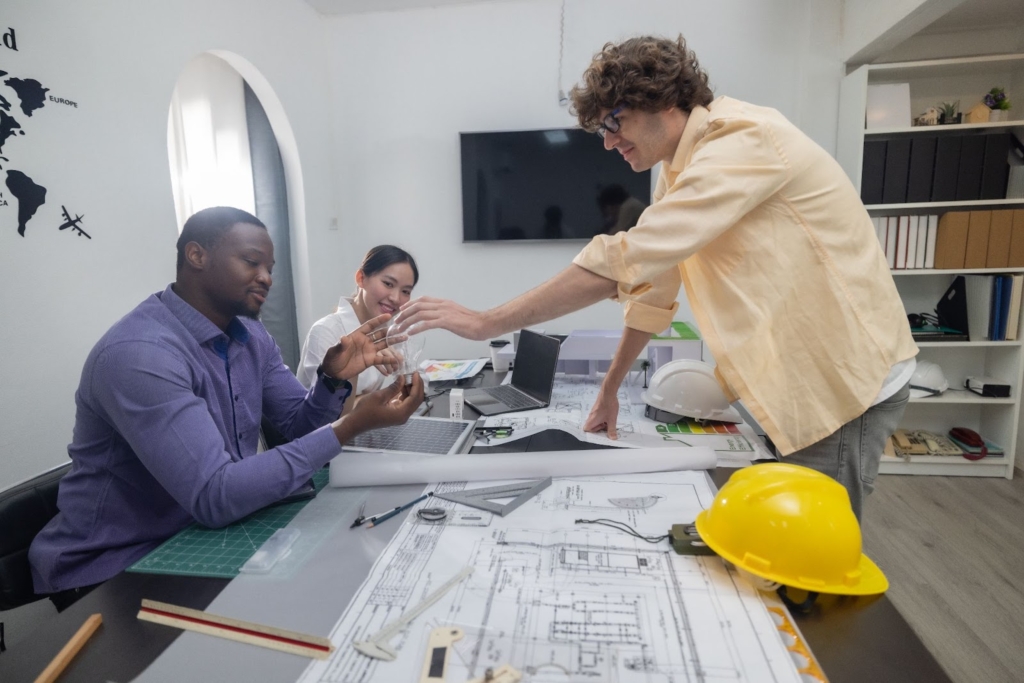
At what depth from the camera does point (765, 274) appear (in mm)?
1172

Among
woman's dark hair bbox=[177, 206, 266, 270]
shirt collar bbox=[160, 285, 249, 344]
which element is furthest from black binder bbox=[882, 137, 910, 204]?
shirt collar bbox=[160, 285, 249, 344]

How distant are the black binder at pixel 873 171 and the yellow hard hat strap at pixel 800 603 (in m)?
2.95

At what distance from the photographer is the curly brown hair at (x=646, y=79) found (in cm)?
122

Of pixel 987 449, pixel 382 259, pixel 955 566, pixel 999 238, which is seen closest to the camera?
pixel 382 259

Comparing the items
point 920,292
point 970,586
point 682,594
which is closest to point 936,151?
point 920,292

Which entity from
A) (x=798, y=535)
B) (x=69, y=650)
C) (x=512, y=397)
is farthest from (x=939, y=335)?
(x=69, y=650)

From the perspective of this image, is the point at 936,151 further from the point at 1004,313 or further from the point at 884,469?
the point at 884,469

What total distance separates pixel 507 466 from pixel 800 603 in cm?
58

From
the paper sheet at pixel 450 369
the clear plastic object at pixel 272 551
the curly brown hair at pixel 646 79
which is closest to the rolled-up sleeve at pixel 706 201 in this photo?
the curly brown hair at pixel 646 79

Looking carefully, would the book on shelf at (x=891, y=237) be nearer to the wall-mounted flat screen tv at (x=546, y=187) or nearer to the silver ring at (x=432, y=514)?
the wall-mounted flat screen tv at (x=546, y=187)

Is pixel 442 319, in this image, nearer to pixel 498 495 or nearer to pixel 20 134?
pixel 498 495

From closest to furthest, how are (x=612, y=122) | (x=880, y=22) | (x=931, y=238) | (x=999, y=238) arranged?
(x=612, y=122) → (x=880, y=22) → (x=999, y=238) → (x=931, y=238)

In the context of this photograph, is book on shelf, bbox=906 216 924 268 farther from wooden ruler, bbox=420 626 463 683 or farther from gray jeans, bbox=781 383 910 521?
wooden ruler, bbox=420 626 463 683

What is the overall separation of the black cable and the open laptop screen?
89 cm
